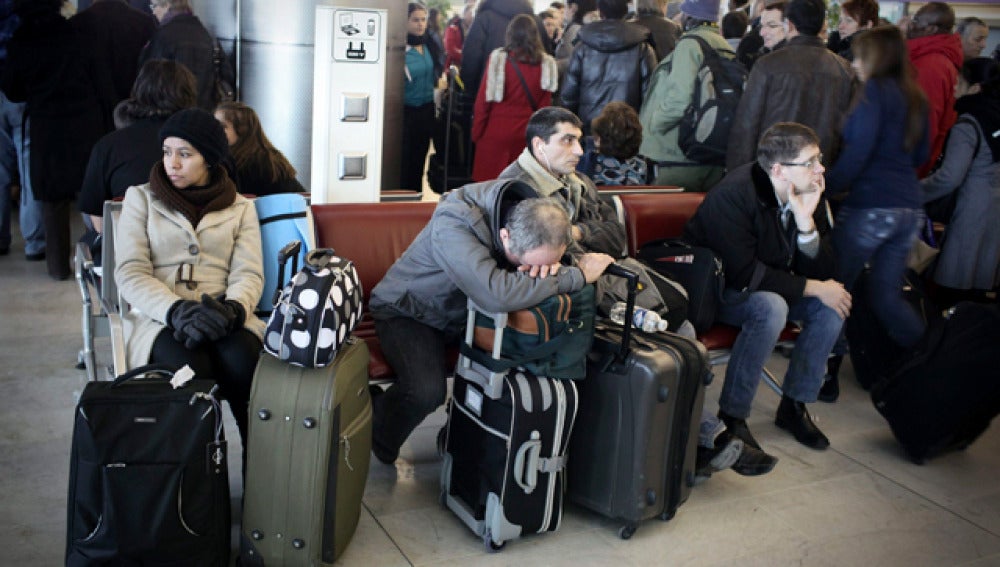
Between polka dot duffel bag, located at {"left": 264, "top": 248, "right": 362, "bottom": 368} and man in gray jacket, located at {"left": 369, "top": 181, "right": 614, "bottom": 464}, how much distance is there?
0.45 metres

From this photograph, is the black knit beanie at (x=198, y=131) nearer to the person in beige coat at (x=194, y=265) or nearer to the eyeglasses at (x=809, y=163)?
the person in beige coat at (x=194, y=265)

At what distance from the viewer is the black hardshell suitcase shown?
3129mm

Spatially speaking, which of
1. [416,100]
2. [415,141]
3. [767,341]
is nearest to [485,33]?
[416,100]

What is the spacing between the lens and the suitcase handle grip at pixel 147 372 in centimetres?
281

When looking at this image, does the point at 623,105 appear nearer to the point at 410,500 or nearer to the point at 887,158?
the point at 887,158

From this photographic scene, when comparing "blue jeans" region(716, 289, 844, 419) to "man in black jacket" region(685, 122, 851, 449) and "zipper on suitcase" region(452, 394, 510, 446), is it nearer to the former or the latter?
"man in black jacket" region(685, 122, 851, 449)

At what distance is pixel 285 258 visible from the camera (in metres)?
3.37

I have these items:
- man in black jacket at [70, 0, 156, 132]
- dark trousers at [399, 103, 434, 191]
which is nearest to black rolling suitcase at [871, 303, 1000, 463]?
dark trousers at [399, 103, 434, 191]

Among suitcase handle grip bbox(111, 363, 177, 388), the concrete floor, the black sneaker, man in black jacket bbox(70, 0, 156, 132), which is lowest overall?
the concrete floor

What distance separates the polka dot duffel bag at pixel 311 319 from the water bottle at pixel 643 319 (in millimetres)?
1030

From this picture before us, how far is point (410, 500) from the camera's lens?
3543 millimetres

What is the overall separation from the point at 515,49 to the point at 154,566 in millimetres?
4867

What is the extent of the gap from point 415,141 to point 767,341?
14.5 feet

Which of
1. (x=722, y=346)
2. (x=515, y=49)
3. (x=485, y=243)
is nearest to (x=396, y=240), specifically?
(x=485, y=243)
